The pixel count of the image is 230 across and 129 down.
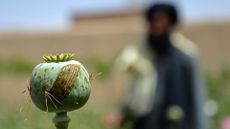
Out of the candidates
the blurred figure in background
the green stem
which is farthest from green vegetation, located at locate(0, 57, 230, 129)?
the blurred figure in background

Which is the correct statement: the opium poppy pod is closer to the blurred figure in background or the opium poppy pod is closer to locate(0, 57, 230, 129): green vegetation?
locate(0, 57, 230, 129): green vegetation

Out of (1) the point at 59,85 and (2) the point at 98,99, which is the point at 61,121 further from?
(2) the point at 98,99

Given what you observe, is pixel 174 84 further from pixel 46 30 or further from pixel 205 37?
pixel 46 30

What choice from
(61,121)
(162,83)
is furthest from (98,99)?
(61,121)

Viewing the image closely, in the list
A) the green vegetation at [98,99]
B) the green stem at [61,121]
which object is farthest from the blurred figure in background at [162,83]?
the green stem at [61,121]

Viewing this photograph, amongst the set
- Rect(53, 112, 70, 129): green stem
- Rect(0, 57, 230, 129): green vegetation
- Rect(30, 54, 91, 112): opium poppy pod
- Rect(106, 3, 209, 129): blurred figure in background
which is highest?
Rect(30, 54, 91, 112): opium poppy pod

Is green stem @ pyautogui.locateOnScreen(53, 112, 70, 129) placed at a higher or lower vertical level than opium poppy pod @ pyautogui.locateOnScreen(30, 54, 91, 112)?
lower

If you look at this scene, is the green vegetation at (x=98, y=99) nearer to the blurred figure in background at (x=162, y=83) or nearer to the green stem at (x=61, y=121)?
the green stem at (x=61, y=121)
